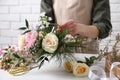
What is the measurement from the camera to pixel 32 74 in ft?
2.37

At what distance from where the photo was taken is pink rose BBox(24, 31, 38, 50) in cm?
70

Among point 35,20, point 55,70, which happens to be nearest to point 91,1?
point 55,70

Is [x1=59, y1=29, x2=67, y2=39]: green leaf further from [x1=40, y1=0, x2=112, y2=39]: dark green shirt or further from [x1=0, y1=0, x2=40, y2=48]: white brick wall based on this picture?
[x1=0, y1=0, x2=40, y2=48]: white brick wall

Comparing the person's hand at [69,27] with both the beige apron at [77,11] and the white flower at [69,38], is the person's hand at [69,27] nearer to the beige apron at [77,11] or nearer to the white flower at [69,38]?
the white flower at [69,38]

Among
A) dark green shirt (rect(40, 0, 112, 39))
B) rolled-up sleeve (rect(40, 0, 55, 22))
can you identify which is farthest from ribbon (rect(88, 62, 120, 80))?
rolled-up sleeve (rect(40, 0, 55, 22))

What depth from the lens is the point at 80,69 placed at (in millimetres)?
708

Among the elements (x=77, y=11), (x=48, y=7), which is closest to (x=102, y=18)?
(x=77, y=11)

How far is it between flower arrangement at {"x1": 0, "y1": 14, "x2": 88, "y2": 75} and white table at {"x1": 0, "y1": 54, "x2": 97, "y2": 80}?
2 centimetres

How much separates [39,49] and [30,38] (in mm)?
40

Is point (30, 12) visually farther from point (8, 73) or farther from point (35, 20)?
point (8, 73)

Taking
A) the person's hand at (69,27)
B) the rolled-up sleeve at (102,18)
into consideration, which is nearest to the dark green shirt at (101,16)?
the rolled-up sleeve at (102,18)

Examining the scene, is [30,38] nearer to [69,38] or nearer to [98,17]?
[69,38]

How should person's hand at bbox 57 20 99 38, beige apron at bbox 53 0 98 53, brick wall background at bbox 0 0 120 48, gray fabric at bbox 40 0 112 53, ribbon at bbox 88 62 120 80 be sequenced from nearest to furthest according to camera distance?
1. ribbon at bbox 88 62 120 80
2. person's hand at bbox 57 20 99 38
3. gray fabric at bbox 40 0 112 53
4. beige apron at bbox 53 0 98 53
5. brick wall background at bbox 0 0 120 48

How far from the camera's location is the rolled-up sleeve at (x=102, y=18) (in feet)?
3.20
